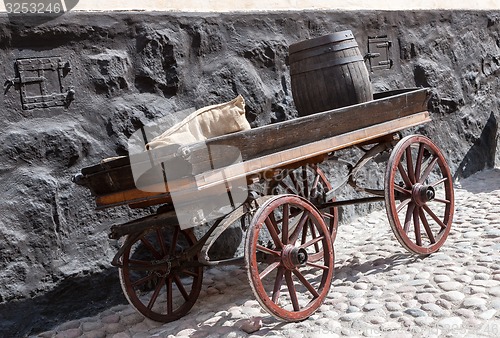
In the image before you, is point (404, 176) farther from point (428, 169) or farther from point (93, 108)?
point (93, 108)

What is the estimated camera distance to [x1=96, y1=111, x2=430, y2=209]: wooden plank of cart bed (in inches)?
133

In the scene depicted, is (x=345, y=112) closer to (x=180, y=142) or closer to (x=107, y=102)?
(x=180, y=142)

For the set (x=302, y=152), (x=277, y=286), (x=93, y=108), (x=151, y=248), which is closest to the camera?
(x=277, y=286)

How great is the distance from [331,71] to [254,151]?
3.64 feet

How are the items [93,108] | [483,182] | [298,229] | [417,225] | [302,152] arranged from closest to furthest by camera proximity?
[298,229], [302,152], [93,108], [417,225], [483,182]

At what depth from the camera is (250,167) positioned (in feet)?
11.8

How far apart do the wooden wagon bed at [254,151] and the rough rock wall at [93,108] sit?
589 mm

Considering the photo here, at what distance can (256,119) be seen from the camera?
209 inches

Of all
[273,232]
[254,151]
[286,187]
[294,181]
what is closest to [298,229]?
[273,232]

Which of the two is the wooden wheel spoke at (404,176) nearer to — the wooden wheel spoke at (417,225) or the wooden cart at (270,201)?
the wooden cart at (270,201)

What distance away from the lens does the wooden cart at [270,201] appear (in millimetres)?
3465

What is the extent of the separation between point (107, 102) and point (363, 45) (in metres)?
2.65

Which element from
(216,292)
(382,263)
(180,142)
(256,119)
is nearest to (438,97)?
(256,119)

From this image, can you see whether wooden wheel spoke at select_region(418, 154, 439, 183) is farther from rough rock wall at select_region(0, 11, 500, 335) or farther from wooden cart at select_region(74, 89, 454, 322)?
rough rock wall at select_region(0, 11, 500, 335)
